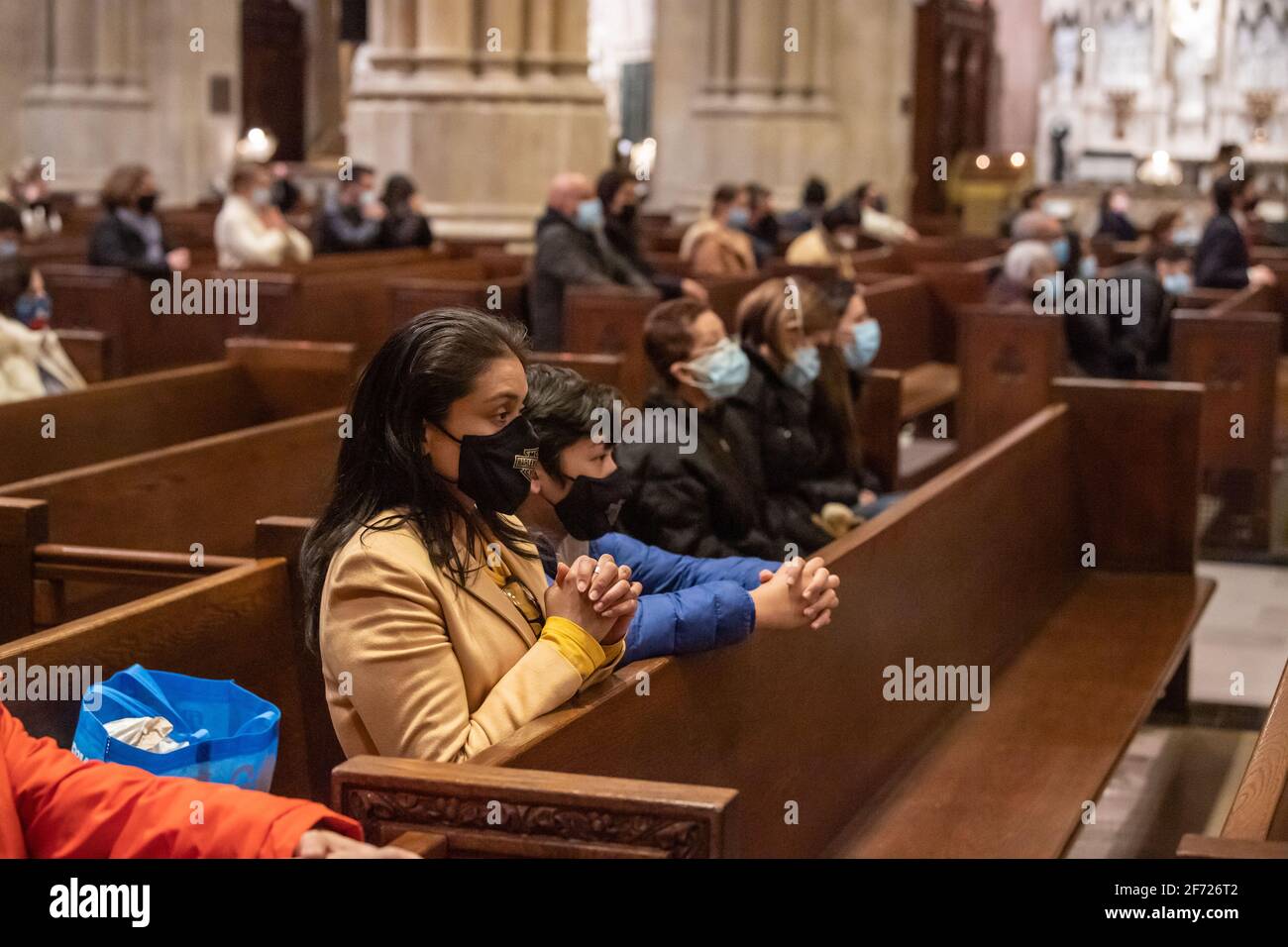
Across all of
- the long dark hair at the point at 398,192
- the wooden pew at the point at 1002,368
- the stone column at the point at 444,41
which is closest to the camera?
the wooden pew at the point at 1002,368

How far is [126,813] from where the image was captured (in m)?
1.95

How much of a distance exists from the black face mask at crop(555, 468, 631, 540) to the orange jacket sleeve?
3.64ft

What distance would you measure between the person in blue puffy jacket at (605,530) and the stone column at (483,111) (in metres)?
8.24

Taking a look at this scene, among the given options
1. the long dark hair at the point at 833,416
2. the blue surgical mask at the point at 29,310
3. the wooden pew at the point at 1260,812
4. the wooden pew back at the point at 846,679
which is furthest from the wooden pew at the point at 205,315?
the wooden pew at the point at 1260,812

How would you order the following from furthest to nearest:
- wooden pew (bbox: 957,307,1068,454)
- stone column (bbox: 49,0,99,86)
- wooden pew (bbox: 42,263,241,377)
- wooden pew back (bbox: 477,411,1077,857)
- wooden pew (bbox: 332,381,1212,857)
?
stone column (bbox: 49,0,99,86), wooden pew (bbox: 42,263,241,377), wooden pew (bbox: 957,307,1068,454), wooden pew back (bbox: 477,411,1077,857), wooden pew (bbox: 332,381,1212,857)

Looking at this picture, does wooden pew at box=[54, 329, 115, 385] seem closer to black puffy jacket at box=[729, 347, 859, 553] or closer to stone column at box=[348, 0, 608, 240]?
black puffy jacket at box=[729, 347, 859, 553]

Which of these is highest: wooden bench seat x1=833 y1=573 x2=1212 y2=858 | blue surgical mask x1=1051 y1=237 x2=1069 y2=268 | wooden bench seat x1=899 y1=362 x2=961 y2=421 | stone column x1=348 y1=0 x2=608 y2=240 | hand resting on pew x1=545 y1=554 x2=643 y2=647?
stone column x1=348 y1=0 x2=608 y2=240

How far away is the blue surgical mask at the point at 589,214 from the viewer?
8180mm

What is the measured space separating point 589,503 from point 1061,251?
6.87 m

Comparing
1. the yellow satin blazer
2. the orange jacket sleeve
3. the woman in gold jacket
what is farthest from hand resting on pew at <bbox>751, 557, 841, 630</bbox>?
the orange jacket sleeve

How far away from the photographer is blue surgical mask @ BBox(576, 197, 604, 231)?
8.18 m

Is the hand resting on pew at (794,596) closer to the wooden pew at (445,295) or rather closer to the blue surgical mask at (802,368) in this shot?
the blue surgical mask at (802,368)

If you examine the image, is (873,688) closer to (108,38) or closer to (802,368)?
(802,368)

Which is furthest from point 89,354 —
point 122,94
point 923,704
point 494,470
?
point 122,94
